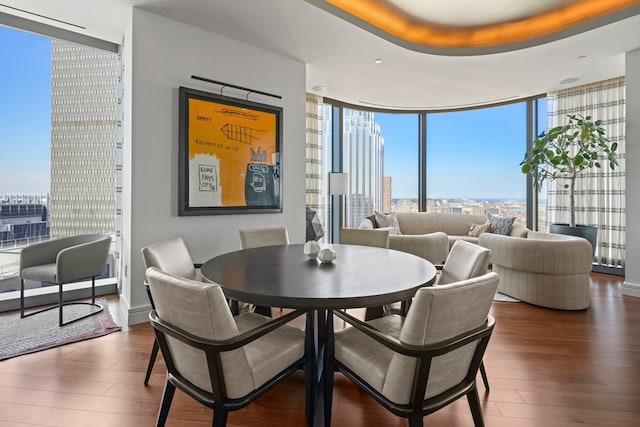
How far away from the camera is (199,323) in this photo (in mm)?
1222

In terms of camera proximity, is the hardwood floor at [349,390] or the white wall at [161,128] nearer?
the hardwood floor at [349,390]

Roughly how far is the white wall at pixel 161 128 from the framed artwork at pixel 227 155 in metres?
0.10

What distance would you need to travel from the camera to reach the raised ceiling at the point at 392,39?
2979 mm

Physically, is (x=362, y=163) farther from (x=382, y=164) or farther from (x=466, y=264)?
(x=466, y=264)

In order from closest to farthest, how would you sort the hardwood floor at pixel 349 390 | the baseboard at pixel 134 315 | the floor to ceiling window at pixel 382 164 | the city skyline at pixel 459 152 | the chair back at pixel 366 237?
the hardwood floor at pixel 349 390, the baseboard at pixel 134 315, the chair back at pixel 366 237, the city skyline at pixel 459 152, the floor to ceiling window at pixel 382 164

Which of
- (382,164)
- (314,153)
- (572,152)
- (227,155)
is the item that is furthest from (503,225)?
(227,155)

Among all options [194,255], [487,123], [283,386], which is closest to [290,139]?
[194,255]

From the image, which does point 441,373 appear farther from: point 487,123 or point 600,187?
point 487,123

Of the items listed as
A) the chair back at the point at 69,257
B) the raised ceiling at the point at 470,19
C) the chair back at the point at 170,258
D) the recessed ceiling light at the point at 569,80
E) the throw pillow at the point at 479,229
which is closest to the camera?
the chair back at the point at 170,258

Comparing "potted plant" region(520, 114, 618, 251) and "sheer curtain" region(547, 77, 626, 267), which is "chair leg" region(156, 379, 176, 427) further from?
"sheer curtain" region(547, 77, 626, 267)

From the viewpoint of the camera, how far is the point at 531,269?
11.4ft

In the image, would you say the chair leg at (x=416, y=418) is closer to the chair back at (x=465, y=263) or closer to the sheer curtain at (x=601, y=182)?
the chair back at (x=465, y=263)

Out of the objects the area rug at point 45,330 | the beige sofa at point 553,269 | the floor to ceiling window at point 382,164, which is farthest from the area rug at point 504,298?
the area rug at point 45,330

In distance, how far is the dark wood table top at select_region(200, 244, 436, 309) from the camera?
4.58ft
